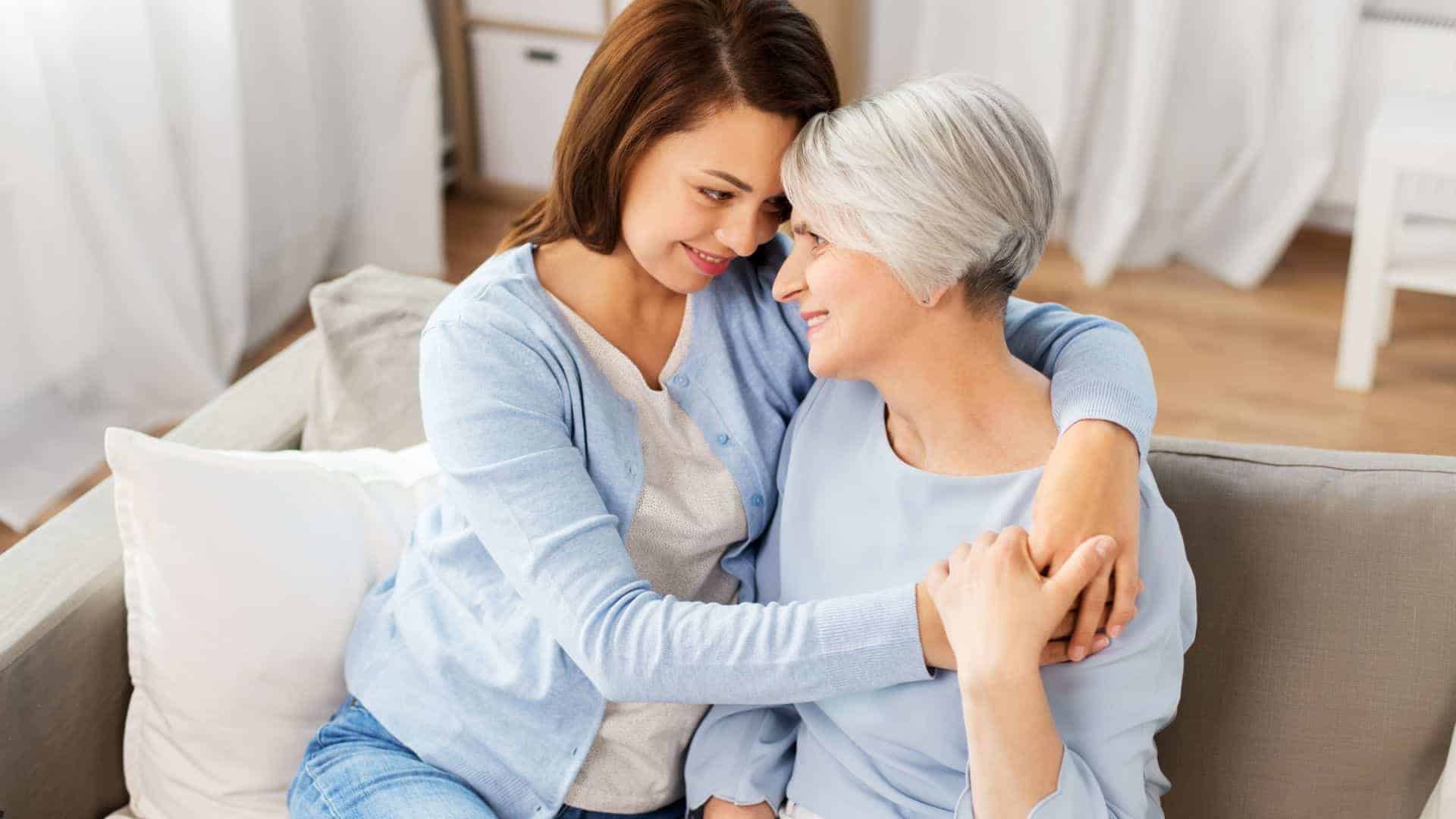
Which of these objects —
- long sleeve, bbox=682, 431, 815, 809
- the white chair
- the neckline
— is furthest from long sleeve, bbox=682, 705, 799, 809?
the white chair

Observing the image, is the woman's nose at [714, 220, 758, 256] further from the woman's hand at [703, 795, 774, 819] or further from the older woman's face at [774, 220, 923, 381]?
the woman's hand at [703, 795, 774, 819]

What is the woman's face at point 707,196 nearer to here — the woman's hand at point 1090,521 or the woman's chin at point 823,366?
the woman's chin at point 823,366

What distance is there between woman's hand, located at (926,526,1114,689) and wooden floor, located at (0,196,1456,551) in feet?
6.36

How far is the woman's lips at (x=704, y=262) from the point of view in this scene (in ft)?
4.43

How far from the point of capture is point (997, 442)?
1.32 metres

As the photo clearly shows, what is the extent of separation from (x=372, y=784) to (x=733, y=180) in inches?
25.7

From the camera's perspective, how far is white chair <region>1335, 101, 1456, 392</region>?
9.52ft

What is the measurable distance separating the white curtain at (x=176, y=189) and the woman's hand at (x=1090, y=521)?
207 cm

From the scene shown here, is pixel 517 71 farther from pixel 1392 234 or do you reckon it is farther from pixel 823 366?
pixel 823 366

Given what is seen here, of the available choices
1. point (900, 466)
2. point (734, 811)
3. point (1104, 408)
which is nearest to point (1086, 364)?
point (1104, 408)

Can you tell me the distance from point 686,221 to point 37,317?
1.83m

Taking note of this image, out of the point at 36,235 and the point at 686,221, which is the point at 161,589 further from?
the point at 36,235

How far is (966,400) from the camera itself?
1316 mm

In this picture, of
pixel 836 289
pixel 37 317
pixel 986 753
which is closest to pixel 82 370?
pixel 37 317
